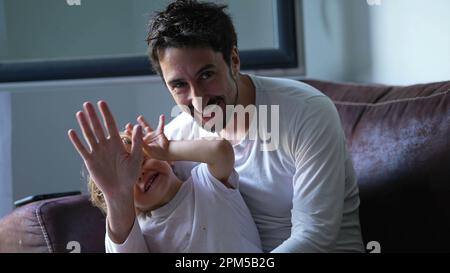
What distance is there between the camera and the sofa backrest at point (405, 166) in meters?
1.16

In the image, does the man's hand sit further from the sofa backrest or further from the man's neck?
the sofa backrest

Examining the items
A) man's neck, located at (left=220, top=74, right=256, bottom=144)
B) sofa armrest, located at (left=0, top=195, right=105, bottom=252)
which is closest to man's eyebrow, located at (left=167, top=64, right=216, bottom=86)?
man's neck, located at (left=220, top=74, right=256, bottom=144)

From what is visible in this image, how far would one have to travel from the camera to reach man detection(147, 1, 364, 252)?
3.61 ft

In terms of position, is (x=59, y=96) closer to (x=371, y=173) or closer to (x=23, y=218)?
(x=23, y=218)

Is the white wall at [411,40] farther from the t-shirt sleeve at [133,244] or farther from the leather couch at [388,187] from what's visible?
the t-shirt sleeve at [133,244]

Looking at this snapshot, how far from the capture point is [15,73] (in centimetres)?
160

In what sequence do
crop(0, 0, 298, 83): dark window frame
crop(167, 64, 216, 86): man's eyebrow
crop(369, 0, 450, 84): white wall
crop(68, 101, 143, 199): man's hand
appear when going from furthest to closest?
crop(0, 0, 298, 83): dark window frame
crop(369, 0, 450, 84): white wall
crop(167, 64, 216, 86): man's eyebrow
crop(68, 101, 143, 199): man's hand

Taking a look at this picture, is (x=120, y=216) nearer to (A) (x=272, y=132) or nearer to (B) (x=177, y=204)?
(B) (x=177, y=204)

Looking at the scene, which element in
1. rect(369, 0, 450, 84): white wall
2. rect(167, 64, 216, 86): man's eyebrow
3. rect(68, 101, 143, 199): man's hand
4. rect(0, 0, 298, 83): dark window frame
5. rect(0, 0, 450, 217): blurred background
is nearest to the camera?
rect(68, 101, 143, 199): man's hand

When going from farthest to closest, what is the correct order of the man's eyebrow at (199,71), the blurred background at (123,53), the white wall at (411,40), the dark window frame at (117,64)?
the dark window frame at (117,64), the blurred background at (123,53), the white wall at (411,40), the man's eyebrow at (199,71)

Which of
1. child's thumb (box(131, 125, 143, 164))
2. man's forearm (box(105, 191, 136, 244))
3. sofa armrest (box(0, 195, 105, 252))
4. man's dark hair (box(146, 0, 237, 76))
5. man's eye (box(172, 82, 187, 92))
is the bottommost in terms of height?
sofa armrest (box(0, 195, 105, 252))

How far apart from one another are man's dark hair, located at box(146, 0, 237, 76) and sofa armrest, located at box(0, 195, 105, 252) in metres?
0.35

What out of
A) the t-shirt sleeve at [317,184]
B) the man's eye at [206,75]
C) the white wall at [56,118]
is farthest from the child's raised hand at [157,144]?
the white wall at [56,118]

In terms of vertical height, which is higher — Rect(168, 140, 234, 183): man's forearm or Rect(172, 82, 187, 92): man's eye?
Rect(172, 82, 187, 92): man's eye
